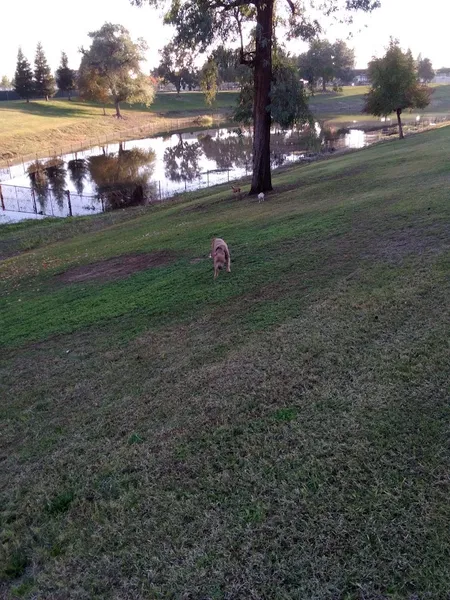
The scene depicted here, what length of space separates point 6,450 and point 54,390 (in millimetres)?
1217

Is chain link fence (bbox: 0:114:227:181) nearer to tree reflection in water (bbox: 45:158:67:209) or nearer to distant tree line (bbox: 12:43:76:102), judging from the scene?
tree reflection in water (bbox: 45:158:67:209)

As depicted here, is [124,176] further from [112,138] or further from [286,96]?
[112,138]

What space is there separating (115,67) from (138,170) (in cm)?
3618

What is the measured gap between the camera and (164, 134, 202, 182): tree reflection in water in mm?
34241

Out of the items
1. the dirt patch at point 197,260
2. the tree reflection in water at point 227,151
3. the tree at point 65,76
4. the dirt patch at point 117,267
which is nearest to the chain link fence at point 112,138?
the tree reflection in water at point 227,151

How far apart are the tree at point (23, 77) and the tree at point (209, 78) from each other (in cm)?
6492

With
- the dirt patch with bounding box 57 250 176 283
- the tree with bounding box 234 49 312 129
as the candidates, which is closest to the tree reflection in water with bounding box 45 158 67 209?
the tree with bounding box 234 49 312 129

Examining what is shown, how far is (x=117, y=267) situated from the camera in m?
11.8

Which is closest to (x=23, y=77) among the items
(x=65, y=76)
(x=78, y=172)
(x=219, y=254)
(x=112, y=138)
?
(x=65, y=76)

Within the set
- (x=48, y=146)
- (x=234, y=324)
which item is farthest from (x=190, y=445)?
(x=48, y=146)

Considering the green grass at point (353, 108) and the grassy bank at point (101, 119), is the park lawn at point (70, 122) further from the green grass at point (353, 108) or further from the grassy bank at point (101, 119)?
the green grass at point (353, 108)

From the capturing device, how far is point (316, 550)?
3246mm

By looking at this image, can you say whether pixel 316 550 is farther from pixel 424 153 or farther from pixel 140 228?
pixel 424 153

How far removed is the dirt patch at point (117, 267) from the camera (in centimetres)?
1127
